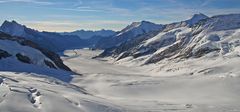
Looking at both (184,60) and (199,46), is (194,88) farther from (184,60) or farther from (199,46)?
(199,46)

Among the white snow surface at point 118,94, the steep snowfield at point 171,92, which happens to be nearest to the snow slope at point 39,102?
the white snow surface at point 118,94

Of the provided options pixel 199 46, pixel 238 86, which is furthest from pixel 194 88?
pixel 199 46

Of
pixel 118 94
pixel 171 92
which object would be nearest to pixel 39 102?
pixel 118 94

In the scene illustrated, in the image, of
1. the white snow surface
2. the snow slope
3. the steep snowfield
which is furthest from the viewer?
the steep snowfield

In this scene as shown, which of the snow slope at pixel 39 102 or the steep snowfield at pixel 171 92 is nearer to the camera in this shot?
the snow slope at pixel 39 102

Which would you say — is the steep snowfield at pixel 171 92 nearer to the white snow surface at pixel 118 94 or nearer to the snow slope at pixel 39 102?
the white snow surface at pixel 118 94

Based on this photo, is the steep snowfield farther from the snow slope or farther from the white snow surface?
the snow slope

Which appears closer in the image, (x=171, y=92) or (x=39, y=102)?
(x=39, y=102)

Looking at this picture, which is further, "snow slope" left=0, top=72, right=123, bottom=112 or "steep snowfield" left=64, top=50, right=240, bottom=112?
"steep snowfield" left=64, top=50, right=240, bottom=112

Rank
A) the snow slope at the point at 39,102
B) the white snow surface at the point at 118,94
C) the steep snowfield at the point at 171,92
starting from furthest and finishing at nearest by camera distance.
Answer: the steep snowfield at the point at 171,92 < the white snow surface at the point at 118,94 < the snow slope at the point at 39,102

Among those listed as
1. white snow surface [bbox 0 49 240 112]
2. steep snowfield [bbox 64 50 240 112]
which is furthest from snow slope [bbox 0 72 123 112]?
steep snowfield [bbox 64 50 240 112]

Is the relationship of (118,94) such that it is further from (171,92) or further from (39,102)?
(39,102)
